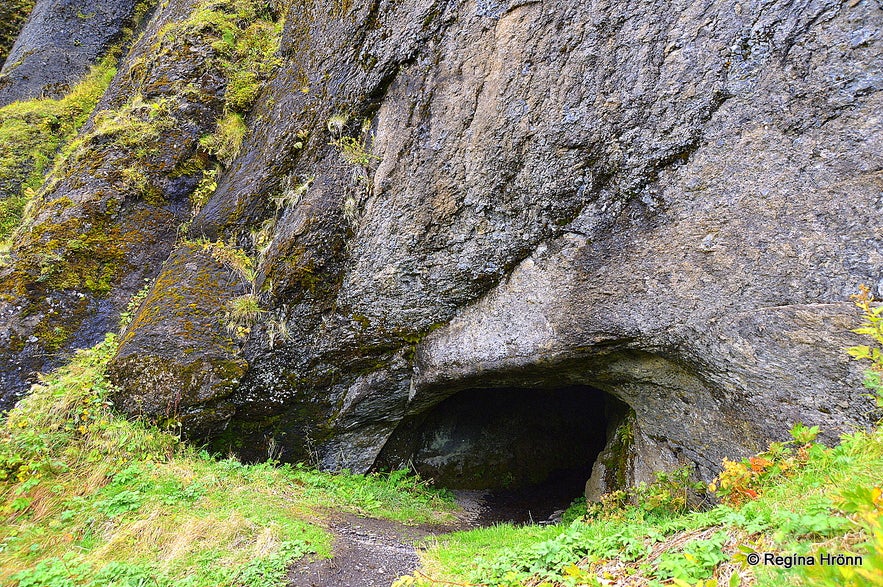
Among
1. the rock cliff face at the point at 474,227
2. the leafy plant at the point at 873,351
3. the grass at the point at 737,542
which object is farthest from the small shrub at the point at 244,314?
the leafy plant at the point at 873,351

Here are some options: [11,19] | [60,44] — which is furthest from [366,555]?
[11,19]

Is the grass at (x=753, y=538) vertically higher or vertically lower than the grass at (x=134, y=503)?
higher

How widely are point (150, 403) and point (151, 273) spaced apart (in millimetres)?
2627

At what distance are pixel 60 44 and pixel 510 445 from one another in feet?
53.3

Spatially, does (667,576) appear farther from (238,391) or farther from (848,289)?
(238,391)

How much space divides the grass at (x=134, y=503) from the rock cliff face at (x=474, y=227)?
0.50 metres

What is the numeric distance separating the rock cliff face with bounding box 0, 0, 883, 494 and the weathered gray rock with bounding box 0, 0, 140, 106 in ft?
17.3

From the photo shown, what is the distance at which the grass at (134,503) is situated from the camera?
166 inches

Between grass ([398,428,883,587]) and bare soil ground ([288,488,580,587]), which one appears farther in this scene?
bare soil ground ([288,488,580,587])

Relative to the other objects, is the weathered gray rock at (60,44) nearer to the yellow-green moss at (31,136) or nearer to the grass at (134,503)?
the yellow-green moss at (31,136)

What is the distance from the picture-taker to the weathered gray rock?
→ 12789mm

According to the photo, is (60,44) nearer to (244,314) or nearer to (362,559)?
(244,314)

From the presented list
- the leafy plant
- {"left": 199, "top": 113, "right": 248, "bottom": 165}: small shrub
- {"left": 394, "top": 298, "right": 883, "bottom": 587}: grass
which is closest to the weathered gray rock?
{"left": 199, "top": 113, "right": 248, "bottom": 165}: small shrub

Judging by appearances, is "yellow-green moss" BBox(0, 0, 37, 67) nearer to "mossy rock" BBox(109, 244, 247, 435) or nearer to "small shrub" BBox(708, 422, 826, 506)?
"mossy rock" BBox(109, 244, 247, 435)
